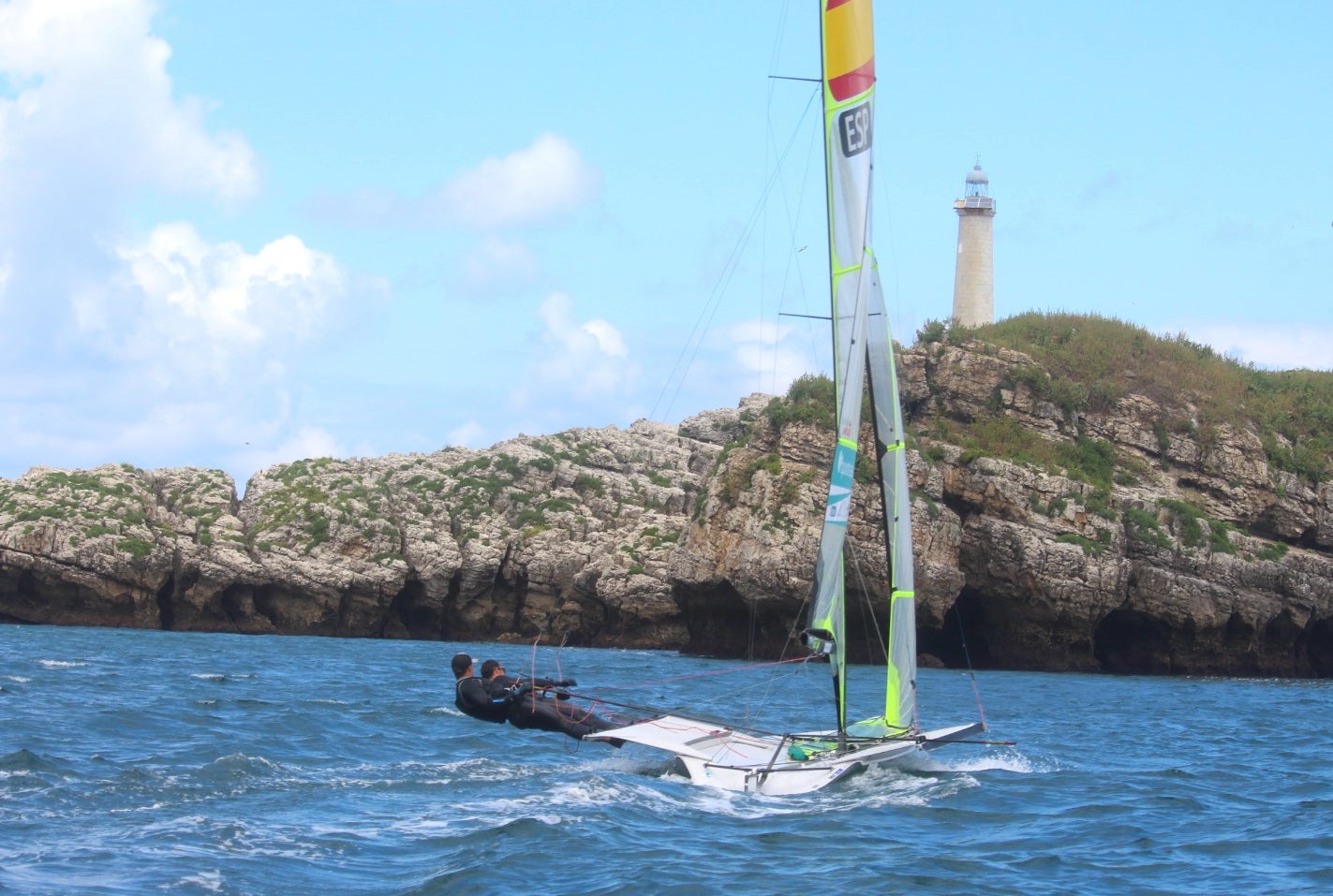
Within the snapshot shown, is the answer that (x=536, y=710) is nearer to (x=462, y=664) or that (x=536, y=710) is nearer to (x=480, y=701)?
(x=480, y=701)

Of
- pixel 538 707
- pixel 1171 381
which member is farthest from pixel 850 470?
pixel 1171 381

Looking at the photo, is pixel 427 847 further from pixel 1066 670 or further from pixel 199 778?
pixel 1066 670

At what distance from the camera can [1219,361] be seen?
52.6 metres

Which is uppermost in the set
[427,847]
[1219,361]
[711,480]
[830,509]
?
[1219,361]

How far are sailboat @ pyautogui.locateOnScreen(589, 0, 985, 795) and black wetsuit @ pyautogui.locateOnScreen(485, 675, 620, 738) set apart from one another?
553mm

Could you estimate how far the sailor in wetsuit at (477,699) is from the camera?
743 inches

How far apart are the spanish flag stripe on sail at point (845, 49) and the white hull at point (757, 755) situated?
8287 millimetres

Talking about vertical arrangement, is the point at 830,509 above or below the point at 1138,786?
above

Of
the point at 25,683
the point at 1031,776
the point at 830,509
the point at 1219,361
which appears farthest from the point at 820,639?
the point at 1219,361

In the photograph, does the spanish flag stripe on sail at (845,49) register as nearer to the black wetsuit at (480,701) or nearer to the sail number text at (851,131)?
the sail number text at (851,131)

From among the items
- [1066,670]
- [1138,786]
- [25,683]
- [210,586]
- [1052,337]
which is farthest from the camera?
[210,586]

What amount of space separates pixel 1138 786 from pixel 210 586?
42.3 meters

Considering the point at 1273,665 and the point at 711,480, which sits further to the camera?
the point at 711,480

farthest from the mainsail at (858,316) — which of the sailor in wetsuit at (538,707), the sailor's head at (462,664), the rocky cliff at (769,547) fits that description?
the rocky cliff at (769,547)
